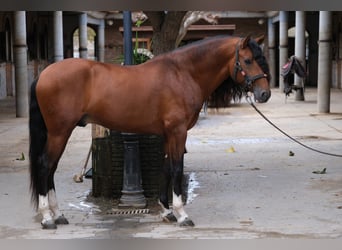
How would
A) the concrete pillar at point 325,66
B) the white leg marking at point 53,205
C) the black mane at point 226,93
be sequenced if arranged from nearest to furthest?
the white leg marking at point 53,205 → the black mane at point 226,93 → the concrete pillar at point 325,66

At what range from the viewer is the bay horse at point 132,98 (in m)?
6.22

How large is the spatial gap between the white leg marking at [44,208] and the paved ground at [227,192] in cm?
15

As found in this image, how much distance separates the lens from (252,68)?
6.42 metres

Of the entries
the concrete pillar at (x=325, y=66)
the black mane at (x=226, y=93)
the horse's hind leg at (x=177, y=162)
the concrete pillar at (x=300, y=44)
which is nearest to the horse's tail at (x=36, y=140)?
the horse's hind leg at (x=177, y=162)

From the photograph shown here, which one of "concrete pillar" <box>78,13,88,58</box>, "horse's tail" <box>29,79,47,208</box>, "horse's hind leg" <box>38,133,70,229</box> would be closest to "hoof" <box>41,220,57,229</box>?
"horse's hind leg" <box>38,133,70,229</box>

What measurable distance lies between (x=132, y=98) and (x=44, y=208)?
145cm

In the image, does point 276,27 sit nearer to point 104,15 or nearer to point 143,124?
point 104,15

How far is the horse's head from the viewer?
640cm

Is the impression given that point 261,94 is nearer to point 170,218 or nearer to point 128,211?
point 170,218

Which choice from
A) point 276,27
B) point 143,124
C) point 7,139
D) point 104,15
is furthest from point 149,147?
point 276,27

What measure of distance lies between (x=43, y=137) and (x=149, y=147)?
164 cm

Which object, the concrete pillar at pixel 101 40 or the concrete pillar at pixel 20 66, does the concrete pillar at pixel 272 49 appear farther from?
the concrete pillar at pixel 20 66

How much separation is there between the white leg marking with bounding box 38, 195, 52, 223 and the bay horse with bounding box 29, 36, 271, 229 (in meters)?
0.01

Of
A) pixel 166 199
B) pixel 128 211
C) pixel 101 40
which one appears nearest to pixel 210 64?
pixel 166 199
